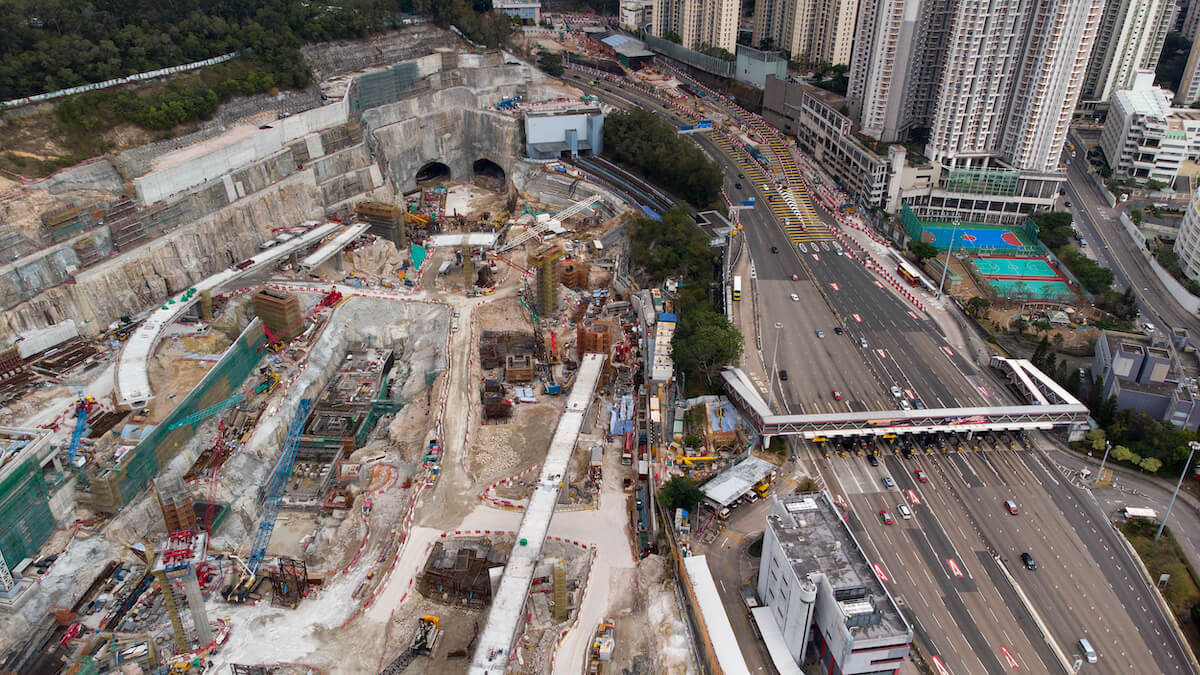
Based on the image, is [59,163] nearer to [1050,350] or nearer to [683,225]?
[683,225]

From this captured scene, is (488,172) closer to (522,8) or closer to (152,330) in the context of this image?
(522,8)

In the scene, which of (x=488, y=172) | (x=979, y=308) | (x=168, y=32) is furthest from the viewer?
(x=488, y=172)

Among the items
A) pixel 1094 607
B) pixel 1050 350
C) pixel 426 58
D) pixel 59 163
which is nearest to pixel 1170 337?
pixel 1050 350

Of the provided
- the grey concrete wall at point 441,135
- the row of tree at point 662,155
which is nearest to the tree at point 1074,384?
the row of tree at point 662,155

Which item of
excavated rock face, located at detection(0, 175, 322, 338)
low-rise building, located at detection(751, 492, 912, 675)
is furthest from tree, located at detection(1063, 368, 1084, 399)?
excavated rock face, located at detection(0, 175, 322, 338)

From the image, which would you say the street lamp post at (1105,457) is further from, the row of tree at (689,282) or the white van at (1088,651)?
the row of tree at (689,282)

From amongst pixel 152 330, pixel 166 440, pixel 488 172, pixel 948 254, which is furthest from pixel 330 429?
pixel 948 254

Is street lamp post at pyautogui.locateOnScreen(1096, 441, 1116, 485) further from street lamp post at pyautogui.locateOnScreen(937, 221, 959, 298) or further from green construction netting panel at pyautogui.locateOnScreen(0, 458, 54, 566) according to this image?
green construction netting panel at pyautogui.locateOnScreen(0, 458, 54, 566)

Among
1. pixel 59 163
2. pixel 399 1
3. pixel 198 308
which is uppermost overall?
pixel 399 1
